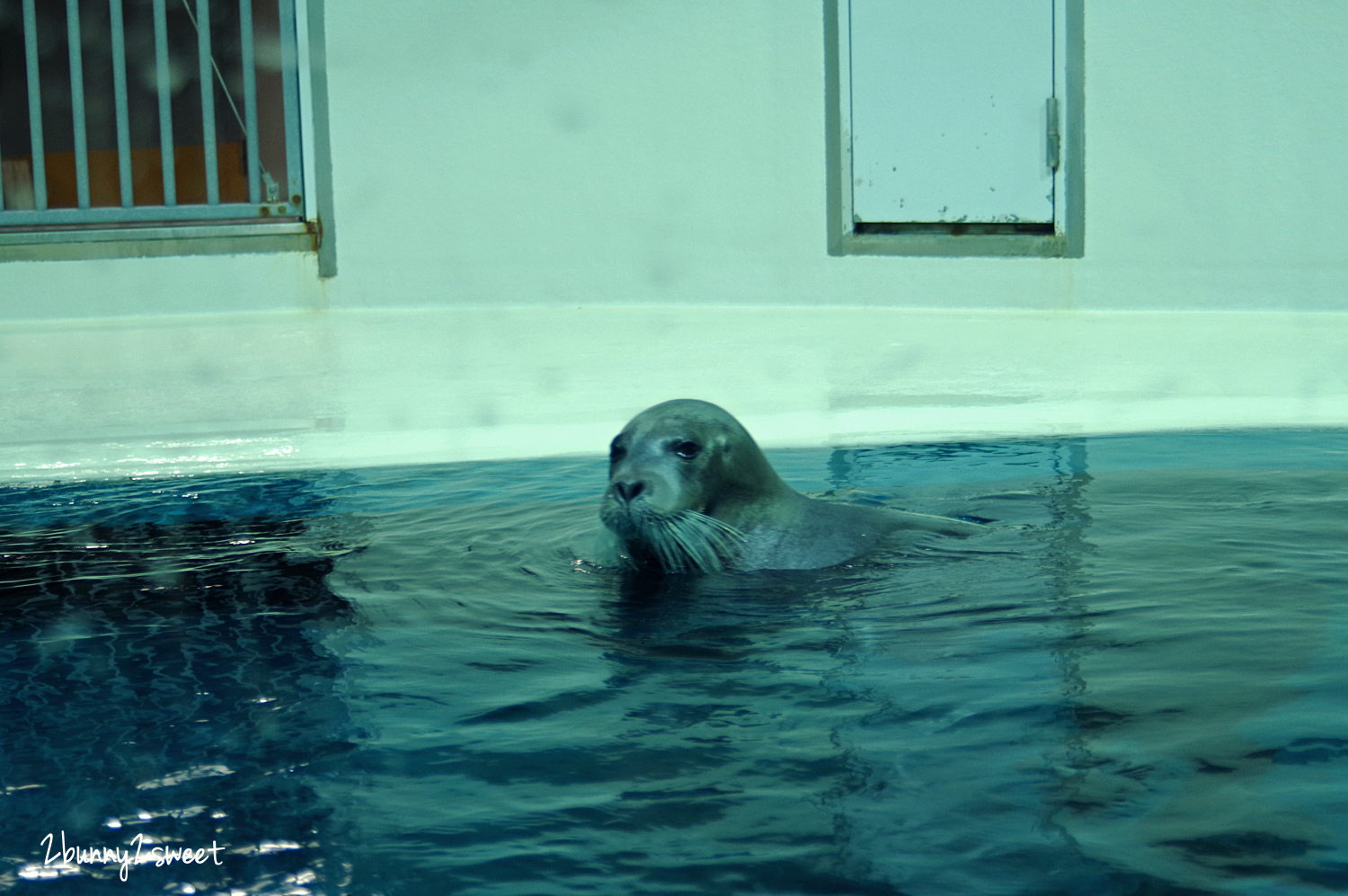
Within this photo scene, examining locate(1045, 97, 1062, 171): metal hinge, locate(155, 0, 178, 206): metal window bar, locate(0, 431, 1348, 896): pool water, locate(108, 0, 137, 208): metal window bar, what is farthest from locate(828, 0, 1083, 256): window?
locate(108, 0, 137, 208): metal window bar

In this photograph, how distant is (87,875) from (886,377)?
205 inches

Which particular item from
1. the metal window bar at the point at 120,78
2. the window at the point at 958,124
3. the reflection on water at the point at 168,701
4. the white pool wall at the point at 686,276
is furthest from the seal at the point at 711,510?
the metal window bar at the point at 120,78

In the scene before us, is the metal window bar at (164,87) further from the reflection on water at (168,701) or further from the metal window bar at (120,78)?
the reflection on water at (168,701)

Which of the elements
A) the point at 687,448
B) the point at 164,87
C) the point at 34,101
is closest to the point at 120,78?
the point at 164,87

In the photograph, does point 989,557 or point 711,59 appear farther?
point 711,59

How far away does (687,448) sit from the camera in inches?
162

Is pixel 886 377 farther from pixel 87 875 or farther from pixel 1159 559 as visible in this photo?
pixel 87 875

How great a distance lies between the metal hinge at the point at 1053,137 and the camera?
6.84 m

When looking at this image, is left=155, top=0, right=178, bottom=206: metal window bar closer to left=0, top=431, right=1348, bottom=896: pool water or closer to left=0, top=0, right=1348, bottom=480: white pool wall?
left=0, top=0, right=1348, bottom=480: white pool wall

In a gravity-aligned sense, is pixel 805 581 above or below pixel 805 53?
below

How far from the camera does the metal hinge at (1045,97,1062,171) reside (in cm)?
684

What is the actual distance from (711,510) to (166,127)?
386 cm

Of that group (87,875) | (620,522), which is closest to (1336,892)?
(87,875)

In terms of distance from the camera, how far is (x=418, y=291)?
7195mm
